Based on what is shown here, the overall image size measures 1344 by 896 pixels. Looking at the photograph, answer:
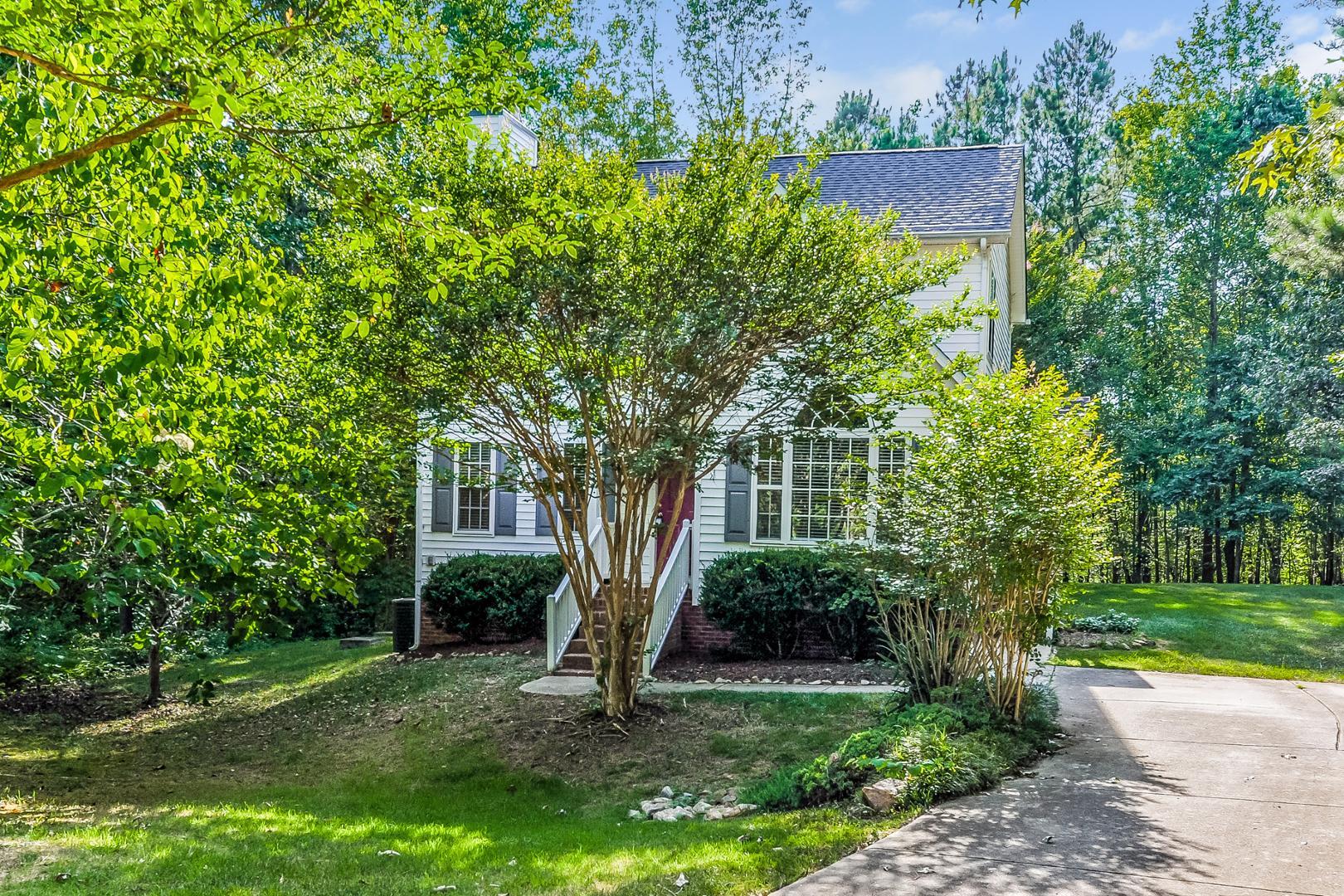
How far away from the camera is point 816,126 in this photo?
26.0 metres

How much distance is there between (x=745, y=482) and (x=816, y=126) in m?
15.1

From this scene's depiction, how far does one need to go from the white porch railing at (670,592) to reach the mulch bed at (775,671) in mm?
307

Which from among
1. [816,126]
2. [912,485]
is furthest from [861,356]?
[816,126]

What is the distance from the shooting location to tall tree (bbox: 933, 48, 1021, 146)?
35.7 meters

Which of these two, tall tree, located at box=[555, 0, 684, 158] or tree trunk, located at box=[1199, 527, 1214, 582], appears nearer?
tall tree, located at box=[555, 0, 684, 158]

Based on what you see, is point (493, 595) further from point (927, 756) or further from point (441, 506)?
point (927, 756)

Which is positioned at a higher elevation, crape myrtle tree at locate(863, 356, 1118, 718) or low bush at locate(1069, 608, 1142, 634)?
crape myrtle tree at locate(863, 356, 1118, 718)

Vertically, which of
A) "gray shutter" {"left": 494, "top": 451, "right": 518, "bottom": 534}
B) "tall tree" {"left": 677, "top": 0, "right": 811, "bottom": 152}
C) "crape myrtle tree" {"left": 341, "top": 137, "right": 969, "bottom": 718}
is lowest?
"gray shutter" {"left": 494, "top": 451, "right": 518, "bottom": 534}

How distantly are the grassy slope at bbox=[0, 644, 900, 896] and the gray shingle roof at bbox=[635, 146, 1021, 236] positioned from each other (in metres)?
7.99

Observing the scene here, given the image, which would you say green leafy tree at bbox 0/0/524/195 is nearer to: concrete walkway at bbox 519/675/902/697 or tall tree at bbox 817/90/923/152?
concrete walkway at bbox 519/675/902/697

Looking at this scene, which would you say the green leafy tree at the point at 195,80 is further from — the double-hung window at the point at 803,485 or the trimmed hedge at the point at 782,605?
the double-hung window at the point at 803,485

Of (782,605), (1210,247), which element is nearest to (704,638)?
(782,605)

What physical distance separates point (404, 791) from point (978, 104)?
115 feet

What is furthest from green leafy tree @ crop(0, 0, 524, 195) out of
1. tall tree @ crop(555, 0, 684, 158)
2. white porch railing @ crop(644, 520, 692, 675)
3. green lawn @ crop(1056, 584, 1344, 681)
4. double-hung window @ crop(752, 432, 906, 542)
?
tall tree @ crop(555, 0, 684, 158)
